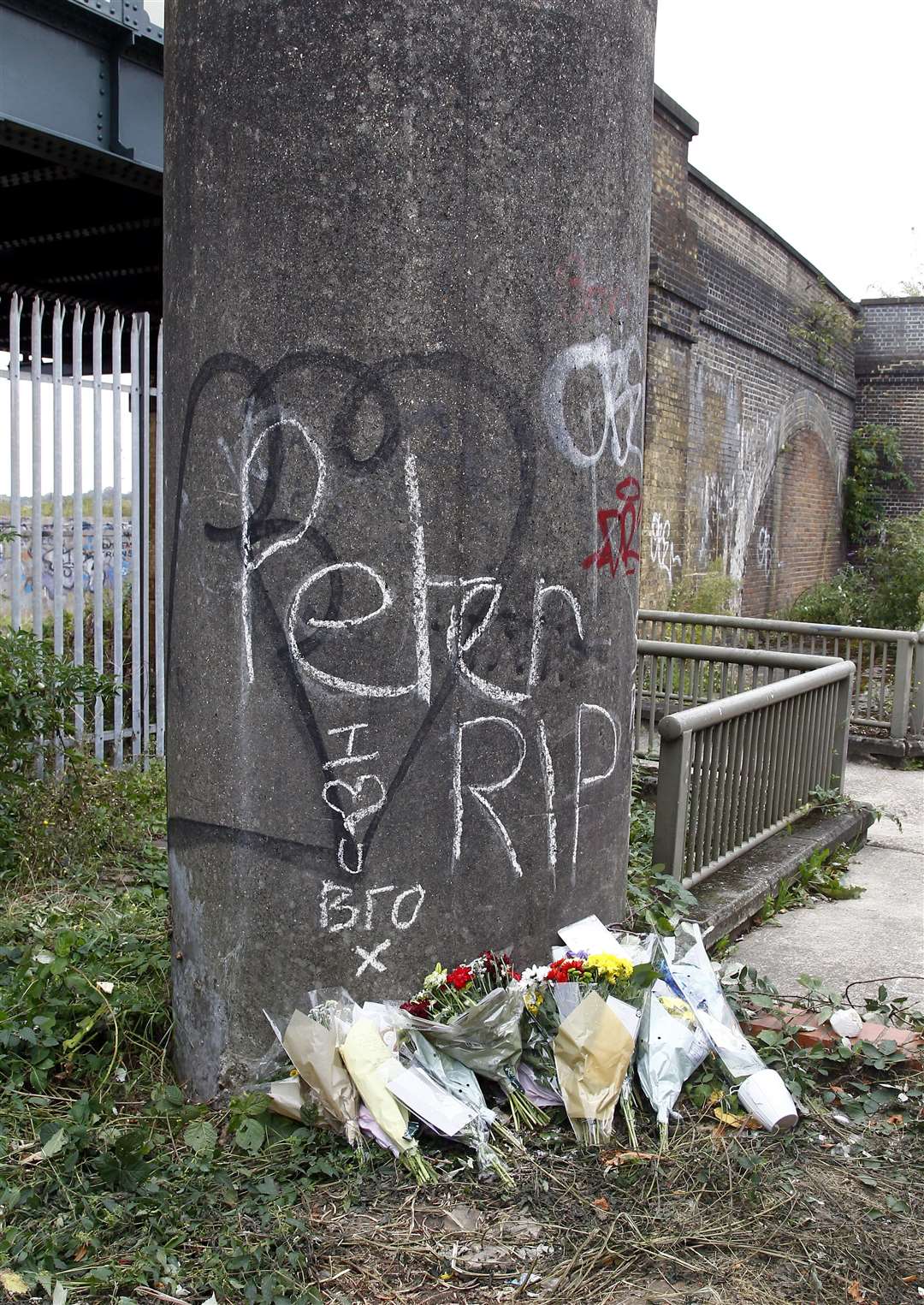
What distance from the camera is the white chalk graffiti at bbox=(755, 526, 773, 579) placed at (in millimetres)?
17000

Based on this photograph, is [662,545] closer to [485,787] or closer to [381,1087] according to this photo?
[485,787]

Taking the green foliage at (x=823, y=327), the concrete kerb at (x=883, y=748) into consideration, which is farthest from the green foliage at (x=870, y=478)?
the concrete kerb at (x=883, y=748)

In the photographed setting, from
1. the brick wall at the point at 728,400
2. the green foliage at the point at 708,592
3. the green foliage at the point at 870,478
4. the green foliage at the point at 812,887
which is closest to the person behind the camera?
the green foliage at the point at 812,887

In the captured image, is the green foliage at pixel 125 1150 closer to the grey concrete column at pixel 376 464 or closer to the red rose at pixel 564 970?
the grey concrete column at pixel 376 464

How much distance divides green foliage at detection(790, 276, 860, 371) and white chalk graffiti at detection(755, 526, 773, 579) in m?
3.15

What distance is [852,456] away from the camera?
22.3 m

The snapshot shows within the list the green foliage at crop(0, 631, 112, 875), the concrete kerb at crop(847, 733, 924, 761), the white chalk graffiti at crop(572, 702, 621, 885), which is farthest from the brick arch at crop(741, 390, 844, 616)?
the white chalk graffiti at crop(572, 702, 621, 885)

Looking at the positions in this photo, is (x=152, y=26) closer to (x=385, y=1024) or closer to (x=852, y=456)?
Result: (x=385, y=1024)

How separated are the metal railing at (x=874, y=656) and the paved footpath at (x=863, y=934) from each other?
2.52 meters

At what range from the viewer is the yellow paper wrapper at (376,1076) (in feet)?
9.26

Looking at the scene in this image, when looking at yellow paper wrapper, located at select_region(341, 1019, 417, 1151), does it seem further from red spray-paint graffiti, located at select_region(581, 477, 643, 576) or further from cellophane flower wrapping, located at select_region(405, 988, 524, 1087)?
red spray-paint graffiti, located at select_region(581, 477, 643, 576)

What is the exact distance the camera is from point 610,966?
3141 millimetres

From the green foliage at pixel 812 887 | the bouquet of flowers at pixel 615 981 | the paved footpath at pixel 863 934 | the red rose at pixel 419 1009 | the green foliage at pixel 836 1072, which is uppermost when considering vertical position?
the bouquet of flowers at pixel 615 981

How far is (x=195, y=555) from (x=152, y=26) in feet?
20.8
